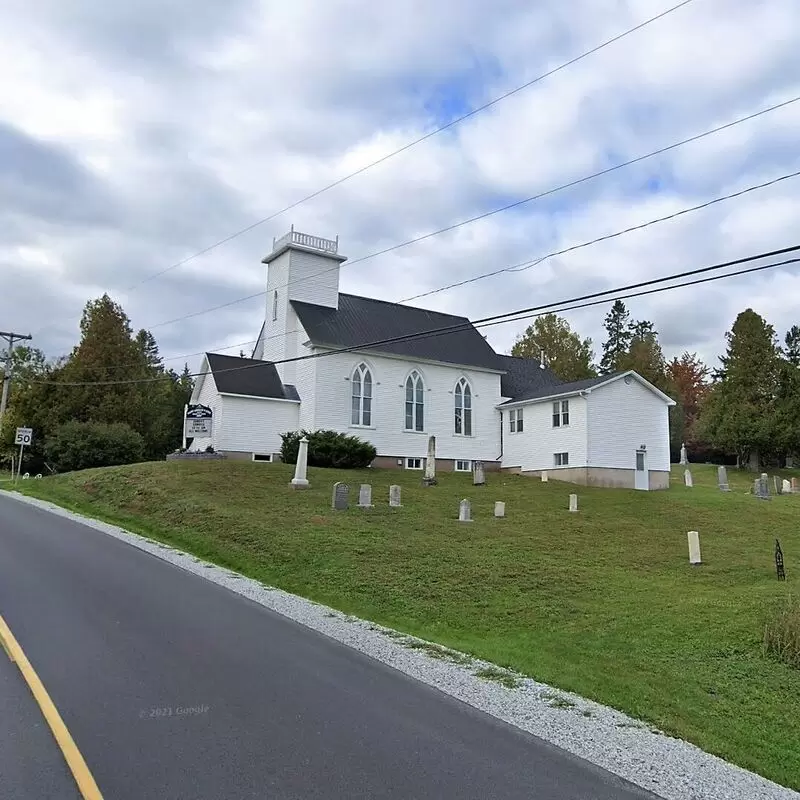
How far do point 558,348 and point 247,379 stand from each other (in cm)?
3838

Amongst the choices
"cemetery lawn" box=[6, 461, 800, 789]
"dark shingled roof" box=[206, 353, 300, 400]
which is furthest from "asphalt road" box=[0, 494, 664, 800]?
"dark shingled roof" box=[206, 353, 300, 400]

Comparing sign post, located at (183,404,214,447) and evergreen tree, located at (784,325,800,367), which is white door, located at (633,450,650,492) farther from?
evergreen tree, located at (784,325,800,367)

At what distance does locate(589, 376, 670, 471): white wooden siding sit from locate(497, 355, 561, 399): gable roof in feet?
20.6

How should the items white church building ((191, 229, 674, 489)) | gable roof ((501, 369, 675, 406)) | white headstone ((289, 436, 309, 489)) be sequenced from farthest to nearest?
gable roof ((501, 369, 675, 406)), white church building ((191, 229, 674, 489)), white headstone ((289, 436, 309, 489))

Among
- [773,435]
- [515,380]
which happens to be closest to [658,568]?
[515,380]

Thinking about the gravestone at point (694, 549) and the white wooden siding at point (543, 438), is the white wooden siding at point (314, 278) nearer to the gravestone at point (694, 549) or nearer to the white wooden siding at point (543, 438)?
the white wooden siding at point (543, 438)

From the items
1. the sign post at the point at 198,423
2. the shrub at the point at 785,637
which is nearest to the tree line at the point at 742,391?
the sign post at the point at 198,423

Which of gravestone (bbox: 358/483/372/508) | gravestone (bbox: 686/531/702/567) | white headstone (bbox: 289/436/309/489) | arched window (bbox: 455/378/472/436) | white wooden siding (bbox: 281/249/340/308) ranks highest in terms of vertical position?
white wooden siding (bbox: 281/249/340/308)

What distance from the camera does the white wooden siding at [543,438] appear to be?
33781 millimetres

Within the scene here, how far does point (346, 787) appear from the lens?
474 centimetres

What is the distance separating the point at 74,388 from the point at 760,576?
40.6 meters

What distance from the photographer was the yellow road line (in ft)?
15.0

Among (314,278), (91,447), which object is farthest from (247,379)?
(91,447)

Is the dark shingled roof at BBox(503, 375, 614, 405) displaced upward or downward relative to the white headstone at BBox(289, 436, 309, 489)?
upward
